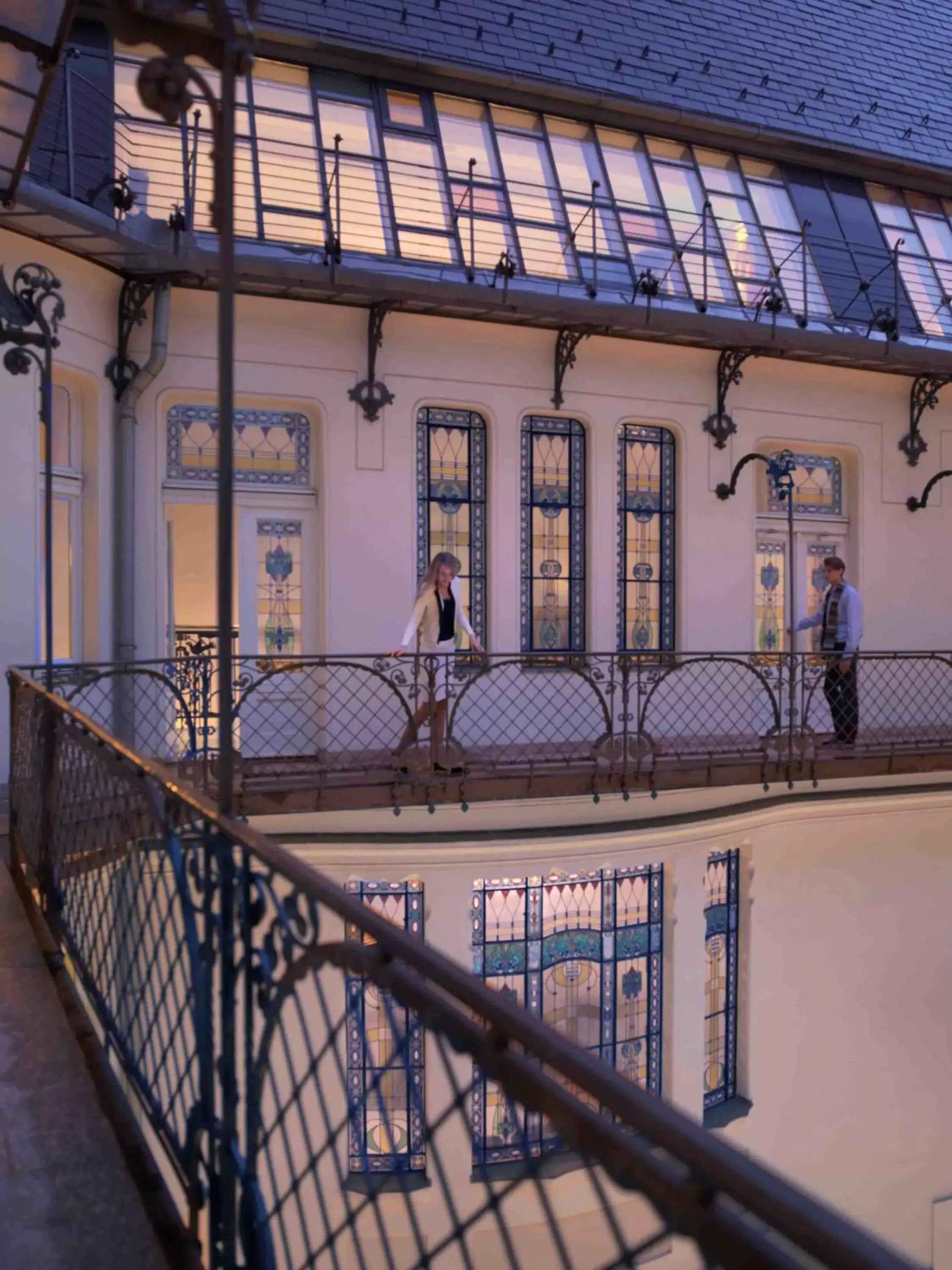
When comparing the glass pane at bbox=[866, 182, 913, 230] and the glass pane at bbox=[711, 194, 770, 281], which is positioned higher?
the glass pane at bbox=[866, 182, 913, 230]

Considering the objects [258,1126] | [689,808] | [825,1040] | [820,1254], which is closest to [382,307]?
[689,808]

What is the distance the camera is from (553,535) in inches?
452

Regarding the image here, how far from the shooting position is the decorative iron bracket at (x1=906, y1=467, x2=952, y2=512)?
42.5 feet

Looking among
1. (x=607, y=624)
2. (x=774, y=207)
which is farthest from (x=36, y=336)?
(x=774, y=207)

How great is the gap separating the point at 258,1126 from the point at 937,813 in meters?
9.84

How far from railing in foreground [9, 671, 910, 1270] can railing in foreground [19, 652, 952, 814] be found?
2.51m

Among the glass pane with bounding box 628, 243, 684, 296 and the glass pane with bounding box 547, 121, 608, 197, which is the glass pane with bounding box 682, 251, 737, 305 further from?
the glass pane with bounding box 547, 121, 608, 197

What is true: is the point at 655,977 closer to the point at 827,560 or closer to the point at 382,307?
the point at 827,560

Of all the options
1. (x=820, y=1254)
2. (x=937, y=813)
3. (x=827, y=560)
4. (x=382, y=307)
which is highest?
(x=382, y=307)

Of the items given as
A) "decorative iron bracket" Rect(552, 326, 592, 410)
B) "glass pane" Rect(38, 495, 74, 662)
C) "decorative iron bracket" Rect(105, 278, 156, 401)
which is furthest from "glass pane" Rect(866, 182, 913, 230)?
"glass pane" Rect(38, 495, 74, 662)

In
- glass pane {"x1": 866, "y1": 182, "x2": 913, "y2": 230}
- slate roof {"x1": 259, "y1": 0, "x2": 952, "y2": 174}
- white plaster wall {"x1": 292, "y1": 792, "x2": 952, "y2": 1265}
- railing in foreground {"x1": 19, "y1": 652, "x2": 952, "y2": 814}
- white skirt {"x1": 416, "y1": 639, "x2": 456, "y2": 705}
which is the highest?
slate roof {"x1": 259, "y1": 0, "x2": 952, "y2": 174}

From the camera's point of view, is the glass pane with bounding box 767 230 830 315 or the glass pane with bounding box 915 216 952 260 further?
the glass pane with bounding box 915 216 952 260

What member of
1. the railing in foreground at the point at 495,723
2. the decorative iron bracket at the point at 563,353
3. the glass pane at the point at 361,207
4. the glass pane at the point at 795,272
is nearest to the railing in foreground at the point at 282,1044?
the railing in foreground at the point at 495,723

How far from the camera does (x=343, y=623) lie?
34.3 ft
